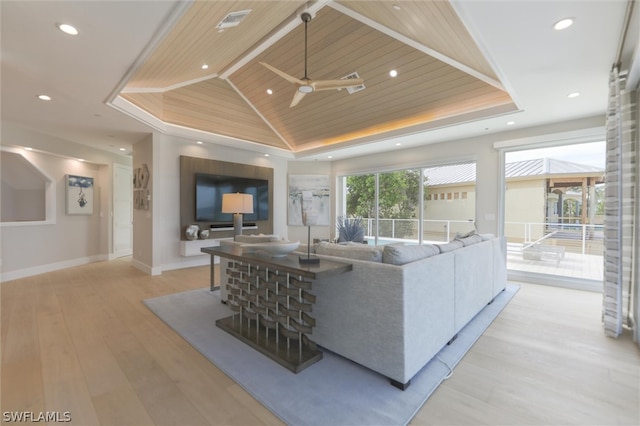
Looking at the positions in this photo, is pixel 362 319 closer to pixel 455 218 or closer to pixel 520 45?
pixel 520 45

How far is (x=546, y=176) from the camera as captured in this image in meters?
4.74

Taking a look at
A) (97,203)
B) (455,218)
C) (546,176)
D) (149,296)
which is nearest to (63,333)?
(149,296)

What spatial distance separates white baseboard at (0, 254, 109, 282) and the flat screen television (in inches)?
108

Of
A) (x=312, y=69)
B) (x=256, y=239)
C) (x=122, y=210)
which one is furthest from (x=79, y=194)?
(x=312, y=69)

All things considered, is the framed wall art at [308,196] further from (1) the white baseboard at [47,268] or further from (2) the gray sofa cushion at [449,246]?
(2) the gray sofa cushion at [449,246]

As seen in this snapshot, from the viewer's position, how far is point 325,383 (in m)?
1.91

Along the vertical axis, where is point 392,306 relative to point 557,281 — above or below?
above

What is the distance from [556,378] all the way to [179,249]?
5.63 metres

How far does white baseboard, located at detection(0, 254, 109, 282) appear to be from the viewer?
4.54 m

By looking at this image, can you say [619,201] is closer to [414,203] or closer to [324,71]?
[414,203]

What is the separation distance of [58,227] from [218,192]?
10.1ft

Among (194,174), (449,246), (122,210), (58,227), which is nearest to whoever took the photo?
(449,246)

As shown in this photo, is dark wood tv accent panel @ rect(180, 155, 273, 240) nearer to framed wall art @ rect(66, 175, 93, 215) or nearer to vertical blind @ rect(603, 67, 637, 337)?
framed wall art @ rect(66, 175, 93, 215)

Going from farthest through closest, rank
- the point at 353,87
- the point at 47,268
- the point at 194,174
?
the point at 194,174
the point at 47,268
the point at 353,87
